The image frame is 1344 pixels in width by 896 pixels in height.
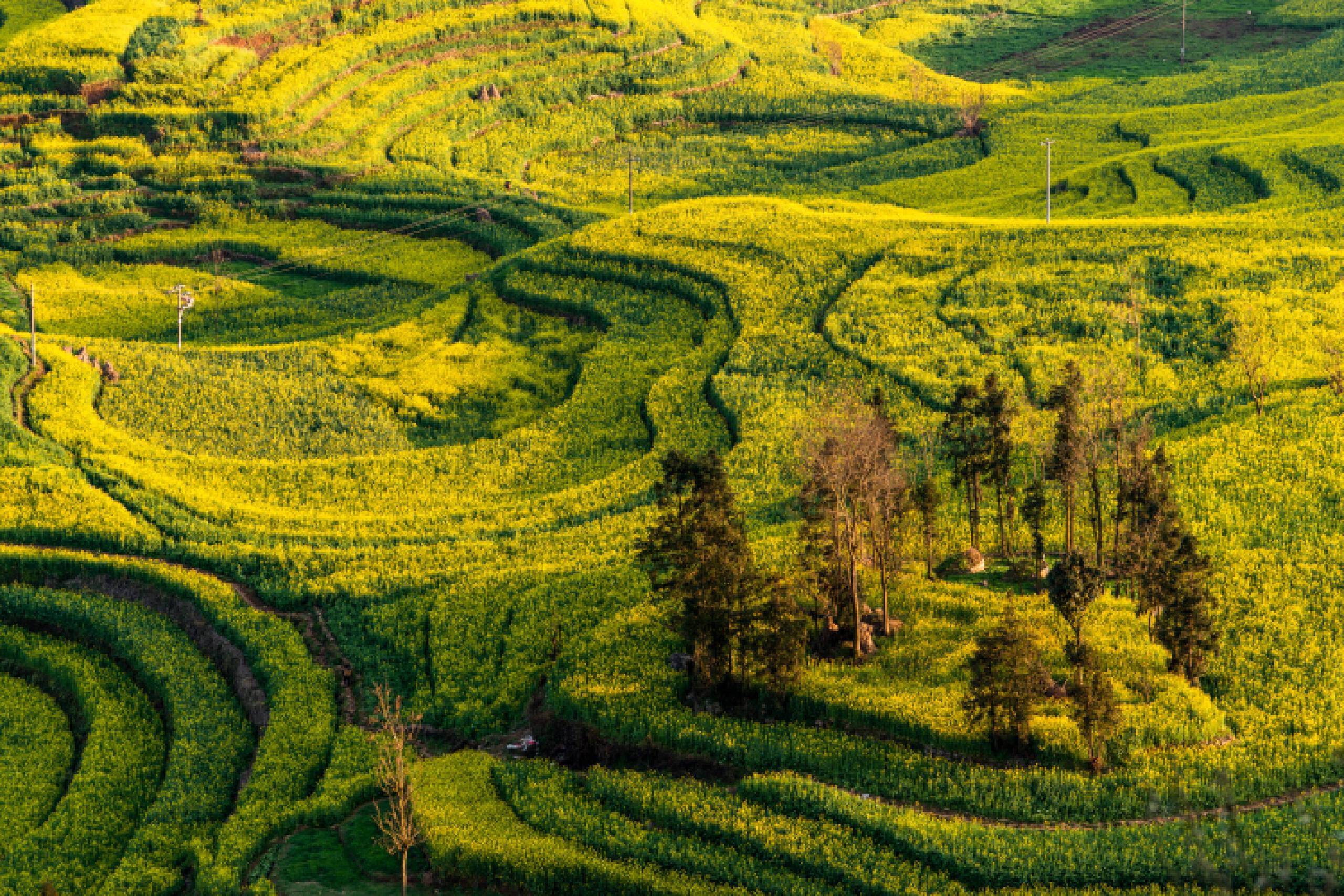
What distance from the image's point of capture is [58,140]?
126 m

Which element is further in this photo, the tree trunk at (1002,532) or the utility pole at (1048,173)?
the utility pole at (1048,173)

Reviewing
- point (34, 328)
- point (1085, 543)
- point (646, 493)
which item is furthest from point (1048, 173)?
point (34, 328)

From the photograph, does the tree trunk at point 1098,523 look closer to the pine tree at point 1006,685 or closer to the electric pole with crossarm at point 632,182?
the pine tree at point 1006,685

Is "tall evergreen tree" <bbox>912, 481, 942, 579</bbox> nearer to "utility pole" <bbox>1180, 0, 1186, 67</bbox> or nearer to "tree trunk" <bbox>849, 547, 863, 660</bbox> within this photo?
"tree trunk" <bbox>849, 547, 863, 660</bbox>

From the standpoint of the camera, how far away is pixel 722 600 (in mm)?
48281

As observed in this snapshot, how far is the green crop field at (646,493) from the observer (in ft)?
143

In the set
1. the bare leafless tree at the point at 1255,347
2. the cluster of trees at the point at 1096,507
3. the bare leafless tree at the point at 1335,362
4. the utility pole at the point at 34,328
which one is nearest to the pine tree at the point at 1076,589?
the cluster of trees at the point at 1096,507

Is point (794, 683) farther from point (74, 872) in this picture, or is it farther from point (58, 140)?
point (58, 140)

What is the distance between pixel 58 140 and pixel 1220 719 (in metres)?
111

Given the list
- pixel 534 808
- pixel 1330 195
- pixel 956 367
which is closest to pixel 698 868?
pixel 534 808

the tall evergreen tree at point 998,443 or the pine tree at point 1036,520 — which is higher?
the tall evergreen tree at point 998,443

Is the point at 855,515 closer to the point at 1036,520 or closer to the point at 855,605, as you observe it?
the point at 855,605

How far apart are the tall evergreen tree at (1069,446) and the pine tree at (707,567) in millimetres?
11124

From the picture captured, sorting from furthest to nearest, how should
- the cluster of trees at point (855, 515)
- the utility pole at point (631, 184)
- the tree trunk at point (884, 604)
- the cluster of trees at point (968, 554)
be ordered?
the utility pole at point (631, 184) < the tree trunk at point (884, 604) < the cluster of trees at point (855, 515) < the cluster of trees at point (968, 554)
